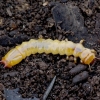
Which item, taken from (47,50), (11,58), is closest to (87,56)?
(47,50)

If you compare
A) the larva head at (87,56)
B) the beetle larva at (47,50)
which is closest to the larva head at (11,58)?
the beetle larva at (47,50)

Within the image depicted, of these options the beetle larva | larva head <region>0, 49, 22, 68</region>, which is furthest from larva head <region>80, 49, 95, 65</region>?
larva head <region>0, 49, 22, 68</region>

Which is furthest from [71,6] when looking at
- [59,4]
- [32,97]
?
[32,97]

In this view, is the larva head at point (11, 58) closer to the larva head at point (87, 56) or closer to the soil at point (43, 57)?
the soil at point (43, 57)

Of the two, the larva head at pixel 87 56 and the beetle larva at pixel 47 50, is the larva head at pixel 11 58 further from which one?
the larva head at pixel 87 56

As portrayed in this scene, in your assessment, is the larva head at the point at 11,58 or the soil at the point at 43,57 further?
the larva head at the point at 11,58
